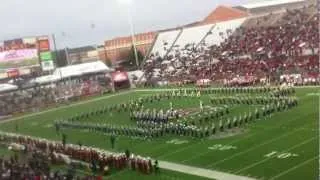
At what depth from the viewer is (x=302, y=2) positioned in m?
69.6

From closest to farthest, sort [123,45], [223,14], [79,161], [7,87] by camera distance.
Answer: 1. [79,161]
2. [7,87]
3. [223,14]
4. [123,45]

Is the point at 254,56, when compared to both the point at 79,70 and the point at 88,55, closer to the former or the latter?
the point at 79,70

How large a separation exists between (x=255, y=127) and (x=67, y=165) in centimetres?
844

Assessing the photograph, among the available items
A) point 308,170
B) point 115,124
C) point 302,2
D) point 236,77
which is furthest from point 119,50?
point 308,170

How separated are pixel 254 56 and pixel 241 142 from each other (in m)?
28.3

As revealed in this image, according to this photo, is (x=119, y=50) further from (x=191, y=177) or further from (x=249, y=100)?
(x=191, y=177)

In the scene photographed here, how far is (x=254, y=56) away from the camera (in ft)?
167

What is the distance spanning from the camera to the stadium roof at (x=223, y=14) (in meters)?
72.3

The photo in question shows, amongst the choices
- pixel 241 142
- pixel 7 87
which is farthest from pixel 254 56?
pixel 241 142

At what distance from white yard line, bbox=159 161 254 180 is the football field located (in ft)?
1.00

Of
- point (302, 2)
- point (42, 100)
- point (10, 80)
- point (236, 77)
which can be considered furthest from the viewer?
point (302, 2)

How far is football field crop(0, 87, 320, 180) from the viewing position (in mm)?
19531

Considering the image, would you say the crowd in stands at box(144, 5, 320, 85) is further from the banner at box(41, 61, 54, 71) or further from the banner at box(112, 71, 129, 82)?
the banner at box(41, 61, 54, 71)

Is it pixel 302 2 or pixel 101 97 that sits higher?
pixel 302 2
